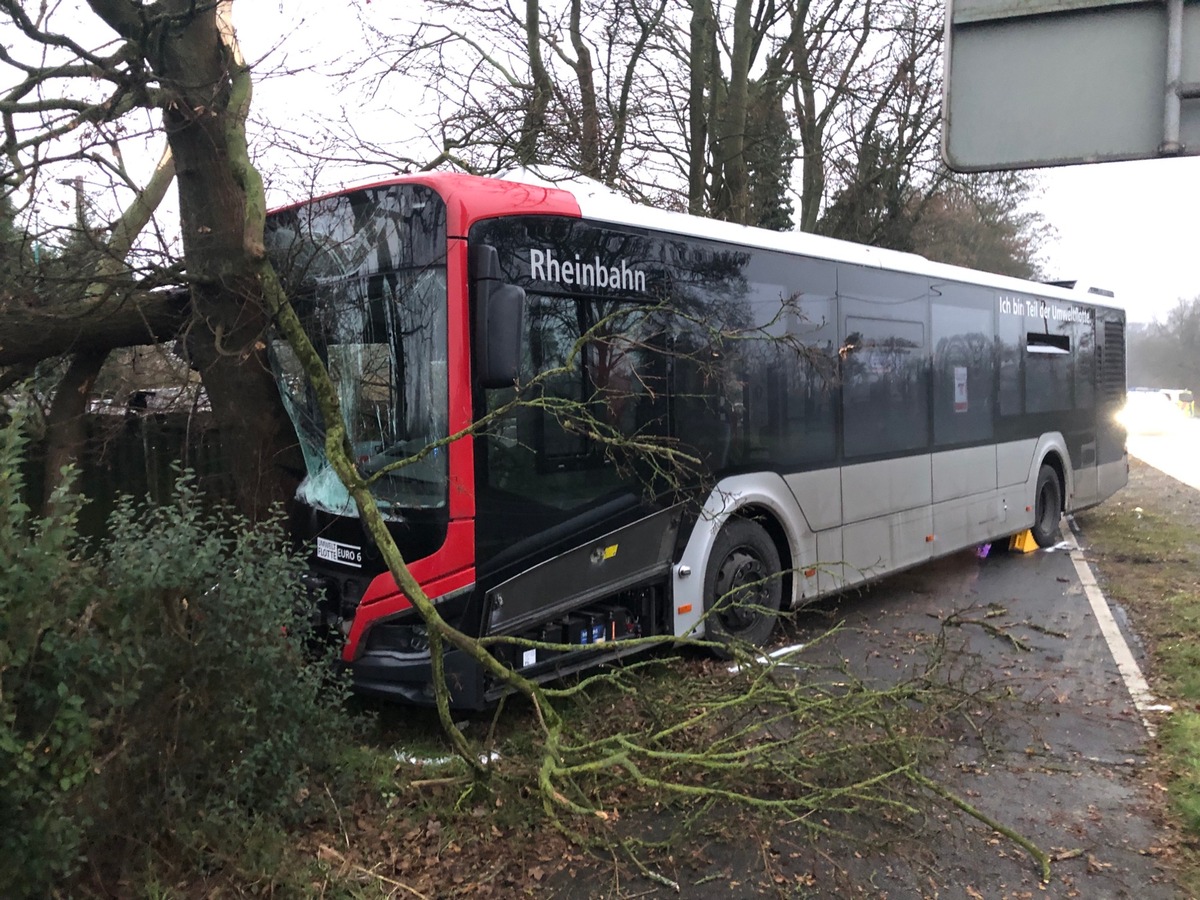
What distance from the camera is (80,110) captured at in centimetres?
598

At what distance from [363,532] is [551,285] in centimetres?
167

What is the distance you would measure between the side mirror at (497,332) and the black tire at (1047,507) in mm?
8884

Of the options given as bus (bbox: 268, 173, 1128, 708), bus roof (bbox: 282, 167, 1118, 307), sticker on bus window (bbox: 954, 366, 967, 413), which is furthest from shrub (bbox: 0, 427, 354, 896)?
sticker on bus window (bbox: 954, 366, 967, 413)

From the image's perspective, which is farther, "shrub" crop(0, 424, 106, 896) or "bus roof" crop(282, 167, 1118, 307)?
"bus roof" crop(282, 167, 1118, 307)

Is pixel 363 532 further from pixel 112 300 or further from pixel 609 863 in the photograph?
pixel 112 300

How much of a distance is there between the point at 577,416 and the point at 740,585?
2.11 m

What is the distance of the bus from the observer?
4887mm

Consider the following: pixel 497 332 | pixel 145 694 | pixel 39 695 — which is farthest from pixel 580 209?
pixel 39 695

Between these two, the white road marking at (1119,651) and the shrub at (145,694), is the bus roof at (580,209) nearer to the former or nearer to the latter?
the shrub at (145,694)

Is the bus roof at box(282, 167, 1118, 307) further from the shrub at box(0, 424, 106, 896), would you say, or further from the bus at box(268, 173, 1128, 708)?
the shrub at box(0, 424, 106, 896)

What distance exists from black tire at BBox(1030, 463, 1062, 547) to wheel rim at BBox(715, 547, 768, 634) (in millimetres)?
6160

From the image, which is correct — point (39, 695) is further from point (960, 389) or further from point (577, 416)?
point (960, 389)

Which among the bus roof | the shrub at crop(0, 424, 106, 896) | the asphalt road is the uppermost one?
the bus roof

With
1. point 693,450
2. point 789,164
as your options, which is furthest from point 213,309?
point 789,164
